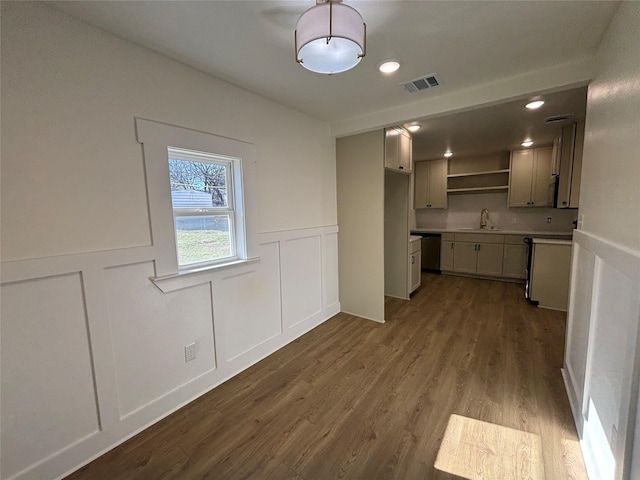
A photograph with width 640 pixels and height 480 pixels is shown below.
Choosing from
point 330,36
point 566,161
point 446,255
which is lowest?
point 446,255

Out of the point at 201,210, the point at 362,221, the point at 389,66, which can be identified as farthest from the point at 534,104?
the point at 201,210

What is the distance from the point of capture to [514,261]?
488 cm

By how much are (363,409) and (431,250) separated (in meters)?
4.49

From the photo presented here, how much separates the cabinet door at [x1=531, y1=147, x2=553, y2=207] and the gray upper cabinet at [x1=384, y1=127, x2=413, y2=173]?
2613 mm

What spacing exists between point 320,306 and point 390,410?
158 cm

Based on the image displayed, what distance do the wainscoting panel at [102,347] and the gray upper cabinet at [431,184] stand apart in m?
4.57

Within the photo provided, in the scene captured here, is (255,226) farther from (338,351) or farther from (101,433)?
(101,433)

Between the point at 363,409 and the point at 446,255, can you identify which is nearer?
the point at 363,409

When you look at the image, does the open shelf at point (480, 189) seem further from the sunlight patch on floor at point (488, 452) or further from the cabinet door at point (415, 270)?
the sunlight patch on floor at point (488, 452)

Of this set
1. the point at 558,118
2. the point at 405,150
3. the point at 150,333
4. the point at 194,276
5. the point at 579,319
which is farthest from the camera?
the point at 405,150

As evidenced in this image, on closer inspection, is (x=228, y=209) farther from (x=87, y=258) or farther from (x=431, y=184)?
(x=431, y=184)

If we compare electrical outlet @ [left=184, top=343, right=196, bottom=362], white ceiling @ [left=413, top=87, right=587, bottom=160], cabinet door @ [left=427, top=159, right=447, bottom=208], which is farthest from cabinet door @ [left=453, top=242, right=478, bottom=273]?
electrical outlet @ [left=184, top=343, right=196, bottom=362]

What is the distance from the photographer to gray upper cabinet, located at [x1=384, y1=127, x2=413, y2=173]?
10.7 feet

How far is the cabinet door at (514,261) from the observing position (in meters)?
4.79
